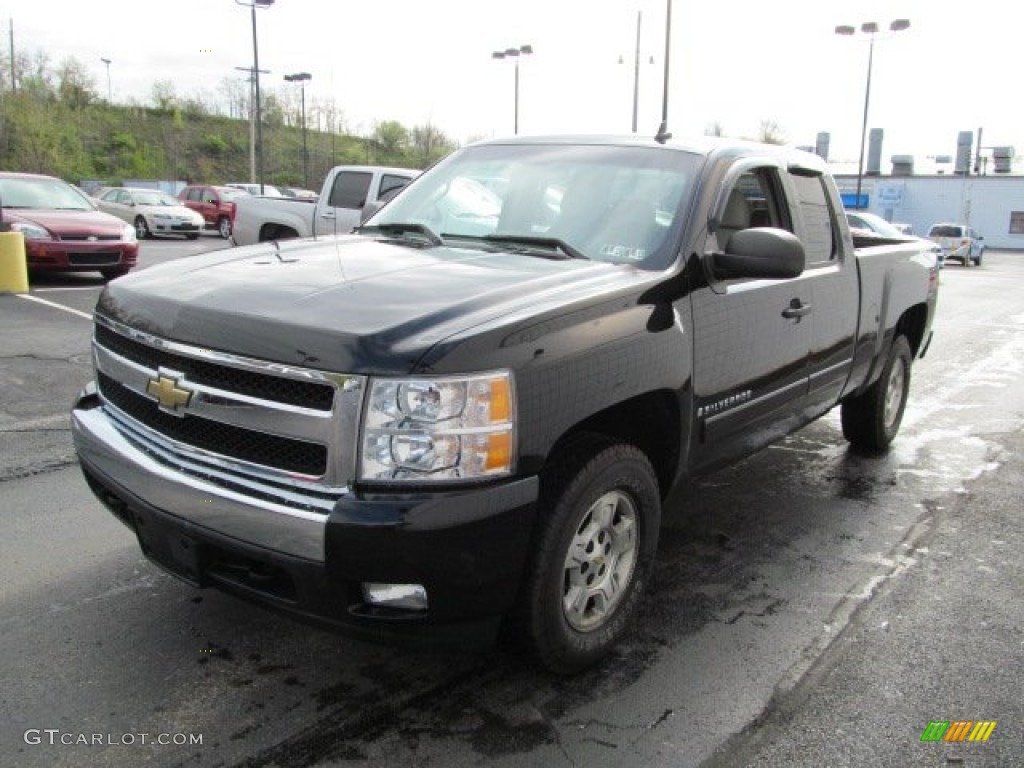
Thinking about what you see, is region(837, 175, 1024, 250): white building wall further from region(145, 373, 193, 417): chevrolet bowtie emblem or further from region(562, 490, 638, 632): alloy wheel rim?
region(145, 373, 193, 417): chevrolet bowtie emblem

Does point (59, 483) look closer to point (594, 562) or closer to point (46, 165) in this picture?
point (594, 562)

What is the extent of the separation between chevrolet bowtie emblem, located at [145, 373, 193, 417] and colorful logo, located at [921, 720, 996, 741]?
2.56m

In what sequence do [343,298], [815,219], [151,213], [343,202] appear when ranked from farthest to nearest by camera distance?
[151,213] → [343,202] → [815,219] → [343,298]

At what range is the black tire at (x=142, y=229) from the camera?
2556 cm

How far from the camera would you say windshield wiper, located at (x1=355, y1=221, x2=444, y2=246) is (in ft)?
12.6

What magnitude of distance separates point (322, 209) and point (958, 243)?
2886 cm

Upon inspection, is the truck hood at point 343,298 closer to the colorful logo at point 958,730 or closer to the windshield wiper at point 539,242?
the windshield wiper at point 539,242

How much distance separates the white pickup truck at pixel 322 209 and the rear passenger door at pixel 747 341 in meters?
9.59

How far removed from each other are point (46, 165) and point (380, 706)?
53938 mm

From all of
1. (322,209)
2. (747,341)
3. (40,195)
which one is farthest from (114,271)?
(747,341)

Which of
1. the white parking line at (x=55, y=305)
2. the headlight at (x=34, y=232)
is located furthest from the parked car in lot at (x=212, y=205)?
the white parking line at (x=55, y=305)

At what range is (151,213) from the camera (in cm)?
2539

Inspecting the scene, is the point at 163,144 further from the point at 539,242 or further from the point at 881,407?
the point at 539,242

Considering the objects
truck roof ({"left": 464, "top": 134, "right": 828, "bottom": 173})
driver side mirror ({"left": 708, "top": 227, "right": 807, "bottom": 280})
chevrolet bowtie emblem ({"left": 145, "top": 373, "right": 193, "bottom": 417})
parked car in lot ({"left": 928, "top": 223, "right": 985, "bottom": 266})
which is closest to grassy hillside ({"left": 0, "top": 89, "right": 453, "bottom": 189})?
parked car in lot ({"left": 928, "top": 223, "right": 985, "bottom": 266})
